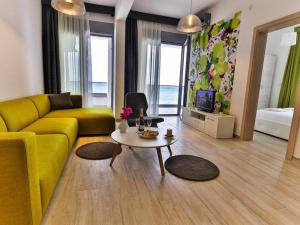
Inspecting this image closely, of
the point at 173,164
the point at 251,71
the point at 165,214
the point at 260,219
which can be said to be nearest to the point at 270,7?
the point at 251,71

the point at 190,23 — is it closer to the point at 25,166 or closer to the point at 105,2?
the point at 105,2

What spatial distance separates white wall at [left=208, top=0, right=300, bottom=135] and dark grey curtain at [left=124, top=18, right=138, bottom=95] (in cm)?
220

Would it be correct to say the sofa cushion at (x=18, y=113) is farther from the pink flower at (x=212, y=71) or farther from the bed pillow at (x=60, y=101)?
the pink flower at (x=212, y=71)

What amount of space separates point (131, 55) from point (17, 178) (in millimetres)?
4373

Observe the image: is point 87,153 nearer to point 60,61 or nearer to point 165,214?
point 165,214

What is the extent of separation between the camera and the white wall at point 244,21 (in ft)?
10.1

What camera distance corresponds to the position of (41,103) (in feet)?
10.8

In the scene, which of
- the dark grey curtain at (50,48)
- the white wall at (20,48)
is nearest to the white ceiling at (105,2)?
the dark grey curtain at (50,48)

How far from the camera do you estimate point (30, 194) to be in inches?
45.9

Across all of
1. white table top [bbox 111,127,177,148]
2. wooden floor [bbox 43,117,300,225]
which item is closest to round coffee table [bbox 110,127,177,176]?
white table top [bbox 111,127,177,148]

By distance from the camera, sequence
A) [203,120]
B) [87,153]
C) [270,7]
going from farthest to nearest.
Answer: [203,120], [270,7], [87,153]

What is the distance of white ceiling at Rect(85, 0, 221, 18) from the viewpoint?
13.9 feet

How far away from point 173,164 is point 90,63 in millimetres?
3585

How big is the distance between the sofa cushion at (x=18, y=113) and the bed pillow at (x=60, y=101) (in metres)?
0.77
